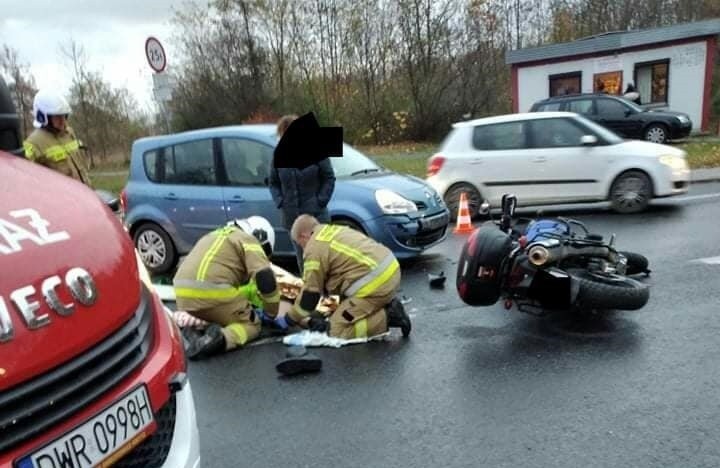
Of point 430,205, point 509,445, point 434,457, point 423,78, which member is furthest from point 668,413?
point 423,78

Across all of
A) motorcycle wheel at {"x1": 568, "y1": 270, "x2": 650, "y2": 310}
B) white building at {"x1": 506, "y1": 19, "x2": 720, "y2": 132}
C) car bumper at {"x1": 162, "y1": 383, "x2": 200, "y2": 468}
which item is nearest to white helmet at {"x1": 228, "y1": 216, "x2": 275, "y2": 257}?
motorcycle wheel at {"x1": 568, "y1": 270, "x2": 650, "y2": 310}

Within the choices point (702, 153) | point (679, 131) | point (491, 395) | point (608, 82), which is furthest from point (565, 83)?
point (491, 395)

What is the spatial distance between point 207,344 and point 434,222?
3179mm

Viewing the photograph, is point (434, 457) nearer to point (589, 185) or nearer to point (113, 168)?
point (589, 185)

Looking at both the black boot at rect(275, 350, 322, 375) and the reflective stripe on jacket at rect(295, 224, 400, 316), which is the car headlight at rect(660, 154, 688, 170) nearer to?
the reflective stripe on jacket at rect(295, 224, 400, 316)

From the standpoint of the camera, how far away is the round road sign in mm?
9094

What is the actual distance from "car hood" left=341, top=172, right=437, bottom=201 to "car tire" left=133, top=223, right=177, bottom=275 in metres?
2.46

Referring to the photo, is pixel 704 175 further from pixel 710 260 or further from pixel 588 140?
pixel 710 260

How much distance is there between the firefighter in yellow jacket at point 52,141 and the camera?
6148 mm

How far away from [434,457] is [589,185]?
718 cm

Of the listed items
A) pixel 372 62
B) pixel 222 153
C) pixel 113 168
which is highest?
pixel 372 62

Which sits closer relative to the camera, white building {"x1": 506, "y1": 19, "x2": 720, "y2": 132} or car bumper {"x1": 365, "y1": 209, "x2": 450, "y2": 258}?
car bumper {"x1": 365, "y1": 209, "x2": 450, "y2": 258}

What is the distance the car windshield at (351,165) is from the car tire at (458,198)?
7.94 feet

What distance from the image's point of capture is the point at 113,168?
2806cm
